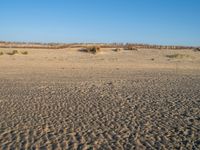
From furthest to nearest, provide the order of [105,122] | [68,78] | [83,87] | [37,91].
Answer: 1. [68,78]
2. [83,87]
3. [37,91]
4. [105,122]

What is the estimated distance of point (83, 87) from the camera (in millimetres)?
16078

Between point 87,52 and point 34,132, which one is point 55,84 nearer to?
point 34,132

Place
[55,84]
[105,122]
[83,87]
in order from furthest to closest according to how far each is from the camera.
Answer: [55,84]
[83,87]
[105,122]

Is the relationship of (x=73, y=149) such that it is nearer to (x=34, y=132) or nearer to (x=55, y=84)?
(x=34, y=132)

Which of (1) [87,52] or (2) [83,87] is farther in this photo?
(1) [87,52]

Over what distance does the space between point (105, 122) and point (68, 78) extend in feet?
34.1

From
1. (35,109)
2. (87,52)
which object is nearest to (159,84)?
(35,109)

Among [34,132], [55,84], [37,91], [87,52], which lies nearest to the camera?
[34,132]

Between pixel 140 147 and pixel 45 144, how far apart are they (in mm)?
2244

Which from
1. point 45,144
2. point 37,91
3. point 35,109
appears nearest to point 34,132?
point 45,144

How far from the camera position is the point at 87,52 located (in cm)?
4253

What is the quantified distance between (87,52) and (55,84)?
25.6 m

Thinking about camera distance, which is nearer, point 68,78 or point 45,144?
point 45,144

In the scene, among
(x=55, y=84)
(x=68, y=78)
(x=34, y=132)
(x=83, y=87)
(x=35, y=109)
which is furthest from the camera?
(x=68, y=78)
